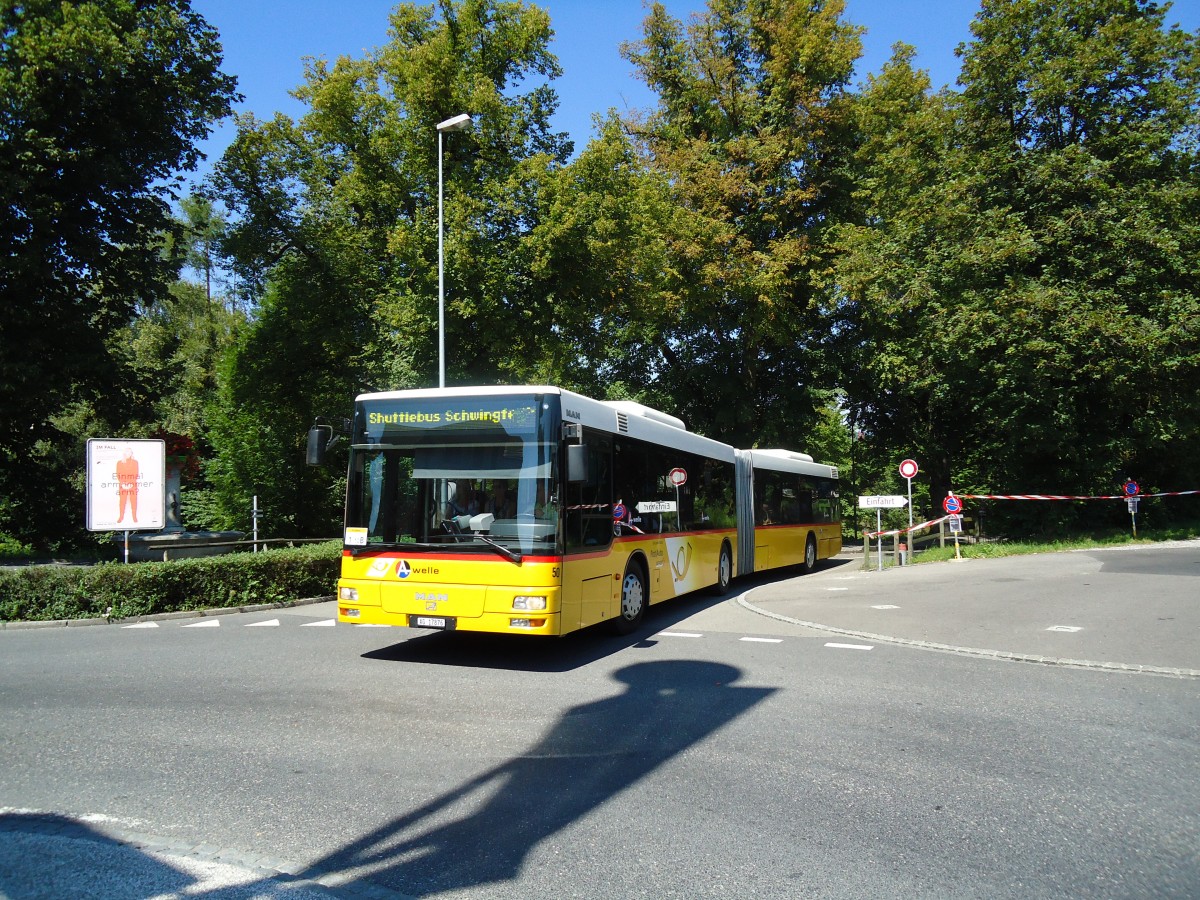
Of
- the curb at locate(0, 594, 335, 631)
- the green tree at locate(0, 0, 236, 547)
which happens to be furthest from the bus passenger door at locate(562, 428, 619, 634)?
the green tree at locate(0, 0, 236, 547)

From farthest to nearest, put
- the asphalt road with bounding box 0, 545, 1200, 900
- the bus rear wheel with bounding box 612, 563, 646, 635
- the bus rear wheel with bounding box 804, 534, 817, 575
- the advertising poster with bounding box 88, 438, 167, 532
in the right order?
the bus rear wheel with bounding box 804, 534, 817, 575
the advertising poster with bounding box 88, 438, 167, 532
the bus rear wheel with bounding box 612, 563, 646, 635
the asphalt road with bounding box 0, 545, 1200, 900

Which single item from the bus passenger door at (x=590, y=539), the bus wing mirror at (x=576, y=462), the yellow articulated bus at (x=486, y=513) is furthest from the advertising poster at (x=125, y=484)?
the bus wing mirror at (x=576, y=462)

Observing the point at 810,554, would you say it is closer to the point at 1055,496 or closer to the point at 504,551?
the point at 1055,496

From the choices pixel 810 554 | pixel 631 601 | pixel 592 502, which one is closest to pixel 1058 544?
pixel 810 554

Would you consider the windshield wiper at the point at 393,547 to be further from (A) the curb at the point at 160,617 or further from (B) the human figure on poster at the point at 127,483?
(B) the human figure on poster at the point at 127,483

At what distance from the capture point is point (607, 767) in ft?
17.1

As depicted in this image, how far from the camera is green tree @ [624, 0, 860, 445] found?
27391mm

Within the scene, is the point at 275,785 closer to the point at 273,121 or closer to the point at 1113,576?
the point at 1113,576

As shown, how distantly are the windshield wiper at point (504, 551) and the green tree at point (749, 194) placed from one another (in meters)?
19.3

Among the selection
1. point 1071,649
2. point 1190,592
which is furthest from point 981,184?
point 1071,649

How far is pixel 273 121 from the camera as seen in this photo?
24203mm

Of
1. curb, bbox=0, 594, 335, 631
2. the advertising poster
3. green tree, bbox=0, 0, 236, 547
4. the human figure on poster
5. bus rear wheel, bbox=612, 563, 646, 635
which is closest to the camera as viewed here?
bus rear wheel, bbox=612, 563, 646, 635

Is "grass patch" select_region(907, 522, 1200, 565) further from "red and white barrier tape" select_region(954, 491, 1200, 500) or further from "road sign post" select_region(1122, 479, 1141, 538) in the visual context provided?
"red and white barrier tape" select_region(954, 491, 1200, 500)

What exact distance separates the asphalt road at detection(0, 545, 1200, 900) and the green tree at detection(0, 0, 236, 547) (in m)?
12.4
